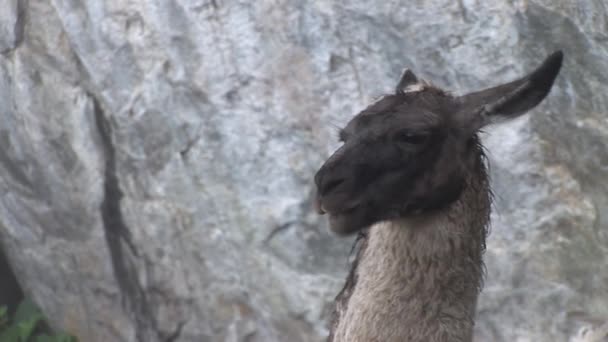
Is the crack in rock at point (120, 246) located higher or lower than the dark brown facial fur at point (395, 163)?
lower

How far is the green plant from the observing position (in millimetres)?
5512

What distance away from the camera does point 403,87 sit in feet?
9.92

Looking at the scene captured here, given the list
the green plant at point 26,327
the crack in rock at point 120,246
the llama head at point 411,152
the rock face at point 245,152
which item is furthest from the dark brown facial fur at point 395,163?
the green plant at point 26,327

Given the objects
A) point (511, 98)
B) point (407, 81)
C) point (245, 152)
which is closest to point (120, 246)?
point (245, 152)

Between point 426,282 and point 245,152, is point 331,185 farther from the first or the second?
point 245,152

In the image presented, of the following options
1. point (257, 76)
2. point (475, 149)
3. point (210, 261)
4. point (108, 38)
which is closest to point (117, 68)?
point (108, 38)

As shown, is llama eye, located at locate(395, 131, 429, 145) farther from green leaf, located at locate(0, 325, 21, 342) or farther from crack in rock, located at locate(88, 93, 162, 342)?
green leaf, located at locate(0, 325, 21, 342)

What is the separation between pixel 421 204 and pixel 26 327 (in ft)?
11.7

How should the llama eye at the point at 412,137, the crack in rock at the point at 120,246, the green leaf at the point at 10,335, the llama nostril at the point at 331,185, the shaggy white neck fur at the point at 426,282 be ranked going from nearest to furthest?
the llama nostril at the point at 331,185
the llama eye at the point at 412,137
the shaggy white neck fur at the point at 426,282
the crack in rock at the point at 120,246
the green leaf at the point at 10,335

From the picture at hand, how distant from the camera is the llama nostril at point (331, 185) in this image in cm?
249

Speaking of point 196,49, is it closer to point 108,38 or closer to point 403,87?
point 108,38

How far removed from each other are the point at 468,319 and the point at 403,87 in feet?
2.50

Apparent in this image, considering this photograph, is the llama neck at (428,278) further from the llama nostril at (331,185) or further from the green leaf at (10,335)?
the green leaf at (10,335)

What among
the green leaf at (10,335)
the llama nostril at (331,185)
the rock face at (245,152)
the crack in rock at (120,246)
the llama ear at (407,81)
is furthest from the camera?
the green leaf at (10,335)
